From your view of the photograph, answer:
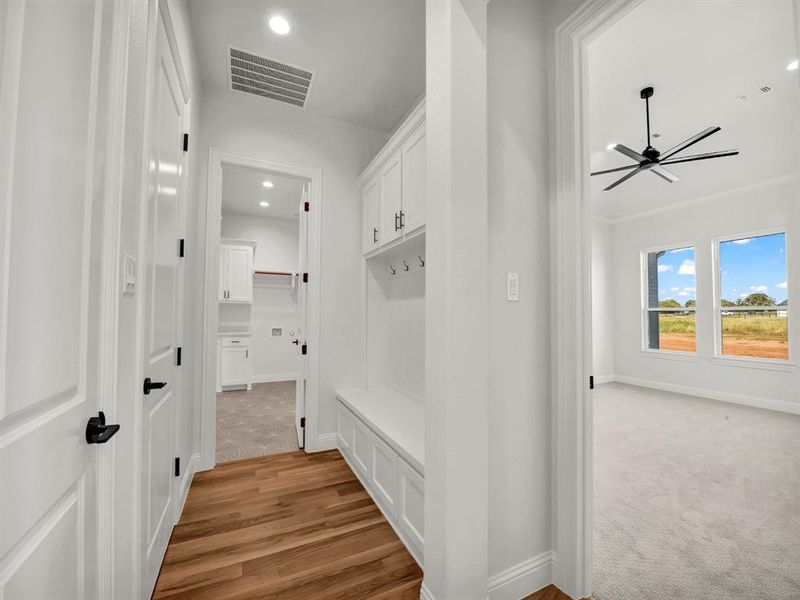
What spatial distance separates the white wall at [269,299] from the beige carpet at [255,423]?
81cm

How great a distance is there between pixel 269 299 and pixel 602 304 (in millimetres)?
6154

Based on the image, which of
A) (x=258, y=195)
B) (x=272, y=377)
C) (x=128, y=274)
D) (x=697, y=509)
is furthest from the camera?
(x=272, y=377)

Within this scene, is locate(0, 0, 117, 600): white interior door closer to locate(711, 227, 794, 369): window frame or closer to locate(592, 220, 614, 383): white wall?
locate(711, 227, 794, 369): window frame

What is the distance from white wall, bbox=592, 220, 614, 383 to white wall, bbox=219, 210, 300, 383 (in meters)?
5.56

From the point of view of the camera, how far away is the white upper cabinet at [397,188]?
7.33 feet

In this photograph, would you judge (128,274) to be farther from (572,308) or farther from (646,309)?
(646,309)

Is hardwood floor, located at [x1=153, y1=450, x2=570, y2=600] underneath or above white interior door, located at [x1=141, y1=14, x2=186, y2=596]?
underneath

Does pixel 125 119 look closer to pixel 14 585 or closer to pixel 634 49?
pixel 14 585

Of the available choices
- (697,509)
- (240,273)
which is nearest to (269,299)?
(240,273)

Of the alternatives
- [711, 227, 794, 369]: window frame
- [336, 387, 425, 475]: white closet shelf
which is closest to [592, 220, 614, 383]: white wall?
[711, 227, 794, 369]: window frame

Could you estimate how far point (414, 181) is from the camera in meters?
2.30

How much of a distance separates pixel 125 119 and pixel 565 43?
173 centimetres

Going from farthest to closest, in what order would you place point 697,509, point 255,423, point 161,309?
point 255,423
point 697,509
point 161,309

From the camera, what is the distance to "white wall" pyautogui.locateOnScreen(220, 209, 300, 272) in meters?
6.11
